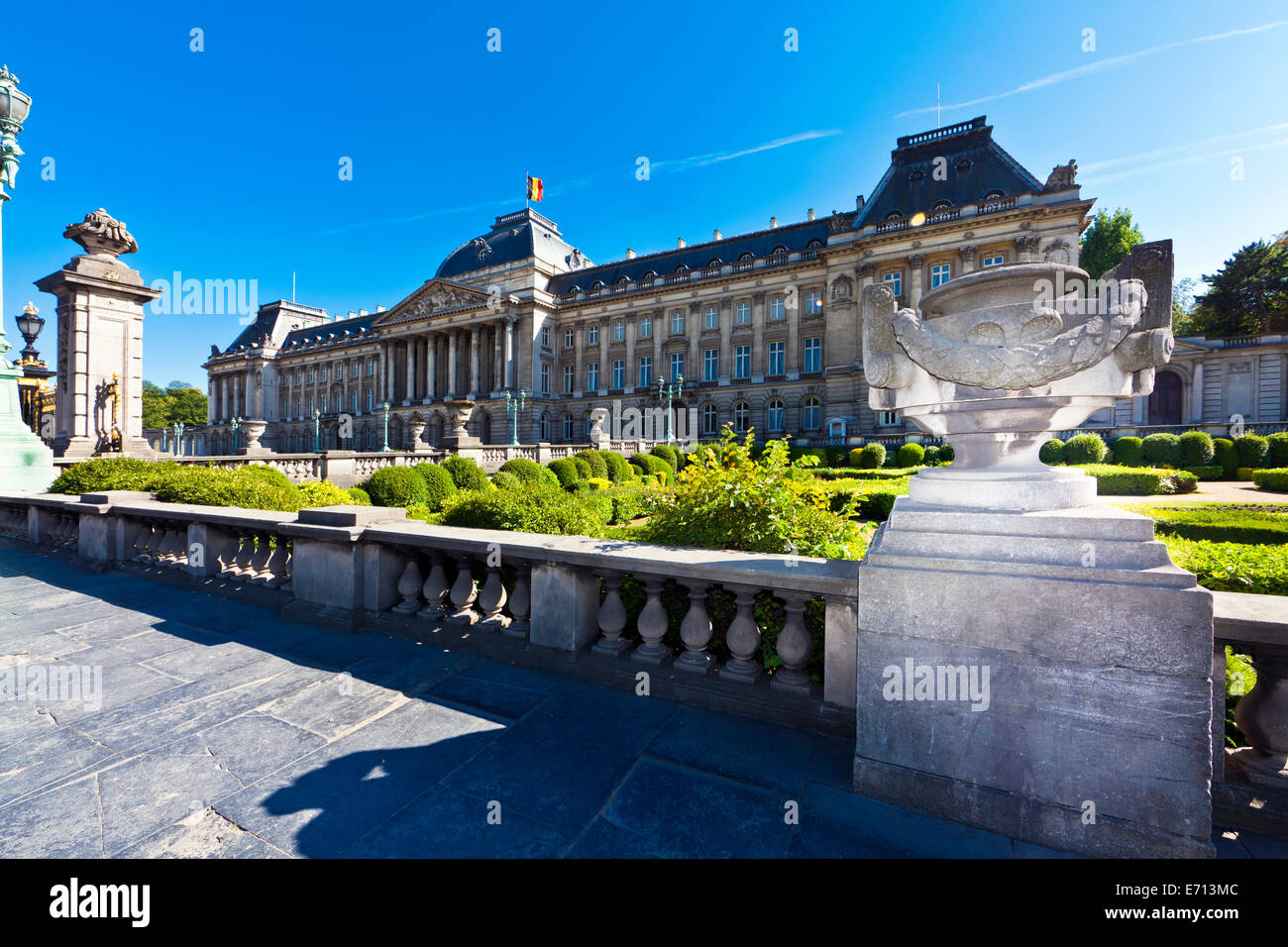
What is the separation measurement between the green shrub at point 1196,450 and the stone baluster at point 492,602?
30.1 m

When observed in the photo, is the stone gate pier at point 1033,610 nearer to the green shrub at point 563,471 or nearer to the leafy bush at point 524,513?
the leafy bush at point 524,513

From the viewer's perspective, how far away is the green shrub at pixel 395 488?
44.7ft

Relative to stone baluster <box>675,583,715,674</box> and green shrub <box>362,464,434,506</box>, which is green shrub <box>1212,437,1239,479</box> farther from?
green shrub <box>362,464,434,506</box>

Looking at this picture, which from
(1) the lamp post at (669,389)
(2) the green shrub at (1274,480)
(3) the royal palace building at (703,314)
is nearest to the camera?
(2) the green shrub at (1274,480)

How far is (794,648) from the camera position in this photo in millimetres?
3189

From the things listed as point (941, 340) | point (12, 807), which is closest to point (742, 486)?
point (941, 340)

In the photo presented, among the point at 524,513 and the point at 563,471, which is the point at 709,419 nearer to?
the point at 563,471

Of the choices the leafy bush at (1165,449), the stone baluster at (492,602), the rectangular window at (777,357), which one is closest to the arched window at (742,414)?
the rectangular window at (777,357)

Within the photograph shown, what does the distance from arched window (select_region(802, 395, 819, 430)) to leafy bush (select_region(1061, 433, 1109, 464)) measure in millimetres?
19726

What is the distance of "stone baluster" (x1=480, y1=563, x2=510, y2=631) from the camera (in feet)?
13.7

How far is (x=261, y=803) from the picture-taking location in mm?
2393
